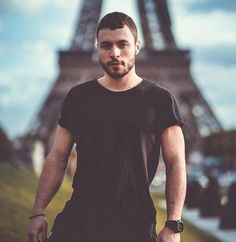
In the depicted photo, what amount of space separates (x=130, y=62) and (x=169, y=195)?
2.32ft

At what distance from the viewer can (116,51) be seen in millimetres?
3699

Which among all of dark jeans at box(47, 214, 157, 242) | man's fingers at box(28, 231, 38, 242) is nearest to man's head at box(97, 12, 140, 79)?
dark jeans at box(47, 214, 157, 242)

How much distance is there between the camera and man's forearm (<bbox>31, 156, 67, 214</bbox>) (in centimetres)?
375

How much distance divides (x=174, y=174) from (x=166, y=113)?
1.03 ft

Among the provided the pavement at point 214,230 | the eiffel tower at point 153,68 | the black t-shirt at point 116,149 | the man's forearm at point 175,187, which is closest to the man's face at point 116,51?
the black t-shirt at point 116,149

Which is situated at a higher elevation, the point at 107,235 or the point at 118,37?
the point at 118,37

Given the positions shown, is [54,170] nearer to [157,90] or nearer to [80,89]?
[80,89]

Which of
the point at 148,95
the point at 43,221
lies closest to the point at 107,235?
the point at 43,221

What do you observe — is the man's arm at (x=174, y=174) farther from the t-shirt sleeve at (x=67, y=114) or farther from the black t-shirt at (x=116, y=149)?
the t-shirt sleeve at (x=67, y=114)

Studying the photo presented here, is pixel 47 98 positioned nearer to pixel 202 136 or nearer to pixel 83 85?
pixel 202 136

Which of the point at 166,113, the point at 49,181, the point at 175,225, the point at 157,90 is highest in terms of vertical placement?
the point at 157,90

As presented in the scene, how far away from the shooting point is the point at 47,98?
44406 millimetres

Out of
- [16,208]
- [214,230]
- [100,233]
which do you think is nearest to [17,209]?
[16,208]

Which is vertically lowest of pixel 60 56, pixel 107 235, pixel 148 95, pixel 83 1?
pixel 107 235
